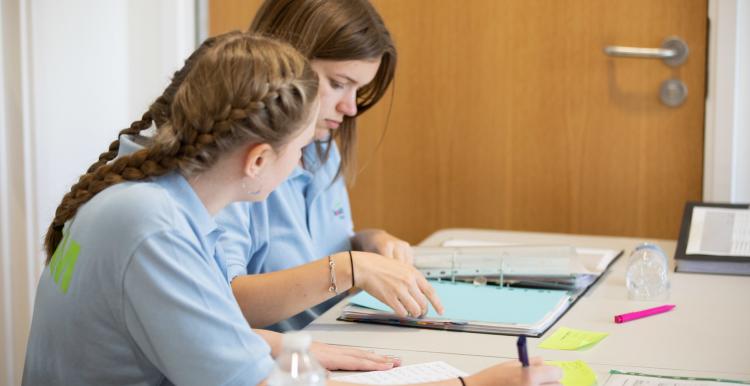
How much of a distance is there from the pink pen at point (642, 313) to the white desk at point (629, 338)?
0.01 m

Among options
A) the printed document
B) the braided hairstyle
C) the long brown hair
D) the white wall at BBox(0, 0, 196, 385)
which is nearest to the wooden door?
the printed document

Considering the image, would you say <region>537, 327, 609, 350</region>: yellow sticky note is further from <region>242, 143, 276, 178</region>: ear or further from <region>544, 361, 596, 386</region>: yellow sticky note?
<region>242, 143, 276, 178</region>: ear

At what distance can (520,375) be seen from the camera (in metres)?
1.05

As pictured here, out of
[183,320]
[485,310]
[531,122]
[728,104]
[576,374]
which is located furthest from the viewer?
[531,122]

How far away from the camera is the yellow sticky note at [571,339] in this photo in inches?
52.8

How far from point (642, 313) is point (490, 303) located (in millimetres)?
249

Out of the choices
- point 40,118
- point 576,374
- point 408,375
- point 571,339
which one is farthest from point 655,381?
point 40,118

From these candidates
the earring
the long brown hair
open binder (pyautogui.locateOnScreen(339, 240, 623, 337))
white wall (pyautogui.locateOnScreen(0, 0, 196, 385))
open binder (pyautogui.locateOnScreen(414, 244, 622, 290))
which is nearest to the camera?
the earring

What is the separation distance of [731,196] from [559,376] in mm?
1619

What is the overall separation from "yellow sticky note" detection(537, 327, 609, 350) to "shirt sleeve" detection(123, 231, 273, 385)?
510 millimetres

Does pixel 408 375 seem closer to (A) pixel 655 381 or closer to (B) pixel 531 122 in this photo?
(A) pixel 655 381

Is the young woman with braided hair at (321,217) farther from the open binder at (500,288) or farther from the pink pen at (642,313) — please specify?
the pink pen at (642,313)

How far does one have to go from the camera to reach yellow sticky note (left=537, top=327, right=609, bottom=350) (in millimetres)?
1342

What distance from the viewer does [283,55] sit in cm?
110
